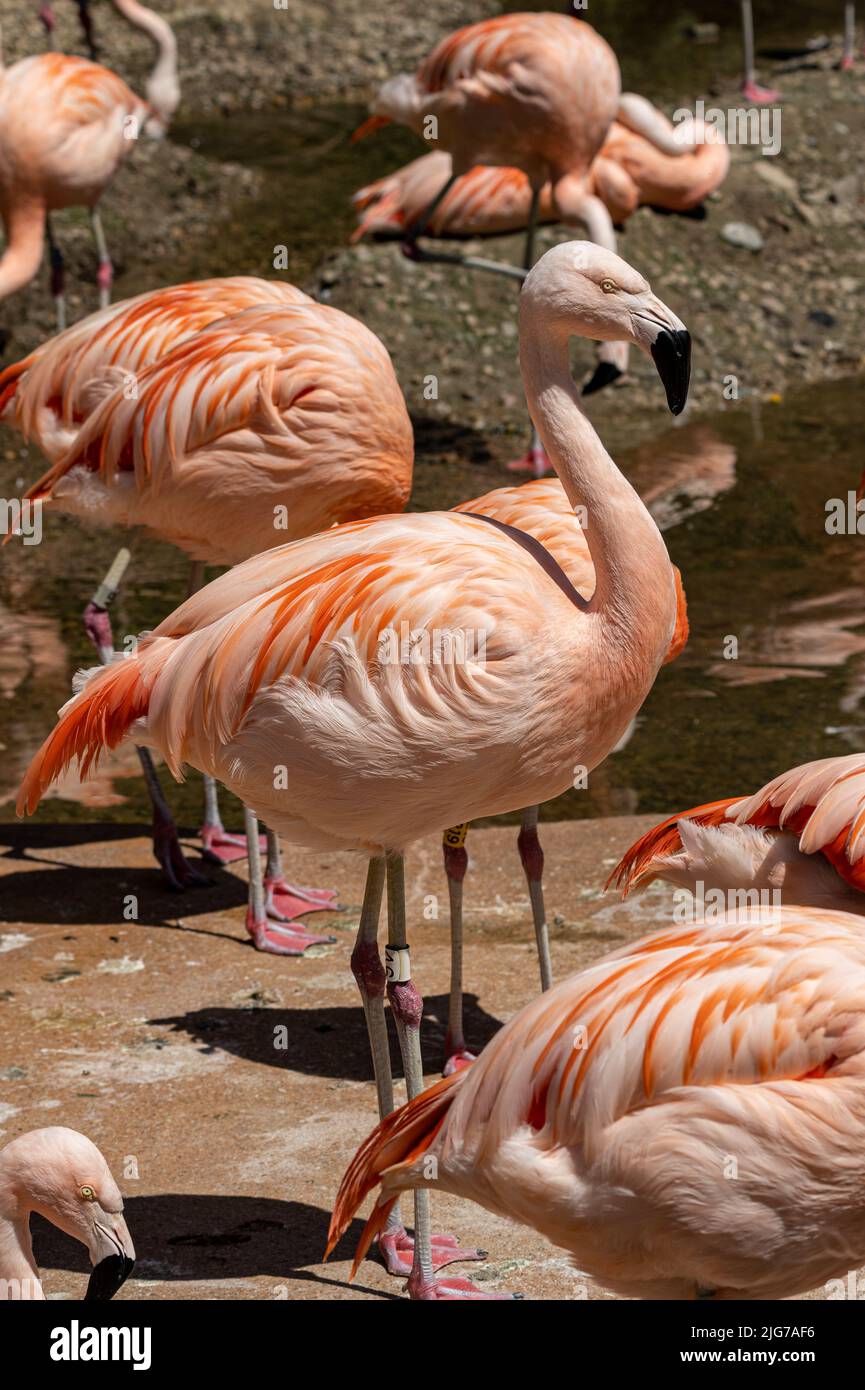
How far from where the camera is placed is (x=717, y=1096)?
2805 millimetres

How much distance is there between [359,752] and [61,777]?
857mm

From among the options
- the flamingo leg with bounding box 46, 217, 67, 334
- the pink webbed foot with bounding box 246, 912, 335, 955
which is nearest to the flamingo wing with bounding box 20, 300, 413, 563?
the pink webbed foot with bounding box 246, 912, 335, 955

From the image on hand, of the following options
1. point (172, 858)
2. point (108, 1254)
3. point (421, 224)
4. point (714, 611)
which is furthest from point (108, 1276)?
point (421, 224)

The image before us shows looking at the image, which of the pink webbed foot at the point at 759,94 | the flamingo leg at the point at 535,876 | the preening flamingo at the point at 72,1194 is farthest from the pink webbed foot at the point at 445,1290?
the pink webbed foot at the point at 759,94

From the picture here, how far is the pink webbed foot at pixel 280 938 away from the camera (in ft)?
16.8

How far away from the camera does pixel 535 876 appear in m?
4.60

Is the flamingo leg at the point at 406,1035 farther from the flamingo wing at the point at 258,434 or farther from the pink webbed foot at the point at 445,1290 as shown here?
the flamingo wing at the point at 258,434

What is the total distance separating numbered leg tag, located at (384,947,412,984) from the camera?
3781mm

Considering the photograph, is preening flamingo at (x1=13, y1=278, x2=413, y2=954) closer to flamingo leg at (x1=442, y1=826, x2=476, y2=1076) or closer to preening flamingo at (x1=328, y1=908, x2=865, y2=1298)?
flamingo leg at (x1=442, y1=826, x2=476, y2=1076)

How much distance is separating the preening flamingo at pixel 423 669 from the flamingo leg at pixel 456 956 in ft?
1.73

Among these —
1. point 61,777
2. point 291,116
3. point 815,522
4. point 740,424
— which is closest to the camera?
point 61,777

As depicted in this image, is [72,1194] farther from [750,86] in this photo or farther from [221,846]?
[750,86]

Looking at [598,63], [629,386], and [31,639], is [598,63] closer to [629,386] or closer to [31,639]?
[629,386]
